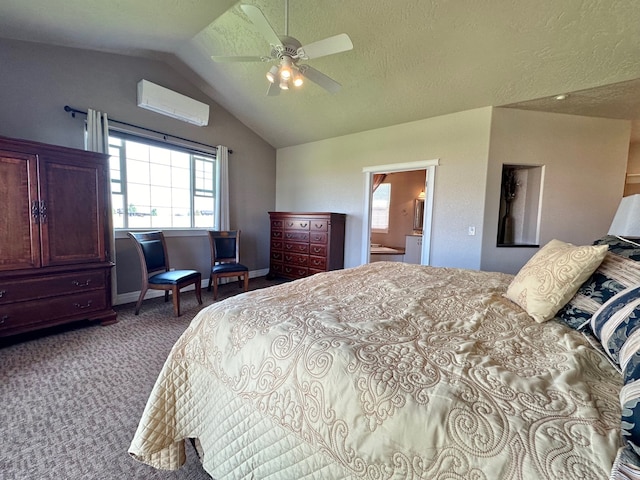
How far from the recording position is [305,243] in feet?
15.4

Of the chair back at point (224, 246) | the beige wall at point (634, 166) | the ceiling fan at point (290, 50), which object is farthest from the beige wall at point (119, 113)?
the beige wall at point (634, 166)

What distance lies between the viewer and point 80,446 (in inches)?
56.0

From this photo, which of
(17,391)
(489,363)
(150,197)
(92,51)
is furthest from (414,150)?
(17,391)

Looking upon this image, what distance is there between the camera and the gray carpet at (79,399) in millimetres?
1313

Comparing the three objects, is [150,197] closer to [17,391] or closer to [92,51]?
[92,51]

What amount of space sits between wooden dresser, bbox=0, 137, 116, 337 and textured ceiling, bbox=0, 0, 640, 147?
134 centimetres

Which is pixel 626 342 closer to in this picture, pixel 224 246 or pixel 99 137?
pixel 224 246

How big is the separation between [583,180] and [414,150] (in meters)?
2.18

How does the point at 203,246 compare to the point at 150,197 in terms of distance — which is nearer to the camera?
the point at 150,197

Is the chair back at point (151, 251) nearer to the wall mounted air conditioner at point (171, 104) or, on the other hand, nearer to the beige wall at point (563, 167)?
the wall mounted air conditioner at point (171, 104)

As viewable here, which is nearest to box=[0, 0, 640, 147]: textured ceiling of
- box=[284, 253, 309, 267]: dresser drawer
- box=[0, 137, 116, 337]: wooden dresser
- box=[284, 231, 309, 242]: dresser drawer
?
box=[0, 137, 116, 337]: wooden dresser

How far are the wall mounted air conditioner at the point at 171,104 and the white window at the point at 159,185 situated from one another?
468mm

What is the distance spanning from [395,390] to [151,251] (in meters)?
3.65

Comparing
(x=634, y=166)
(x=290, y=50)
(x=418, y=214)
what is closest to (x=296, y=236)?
(x=290, y=50)
